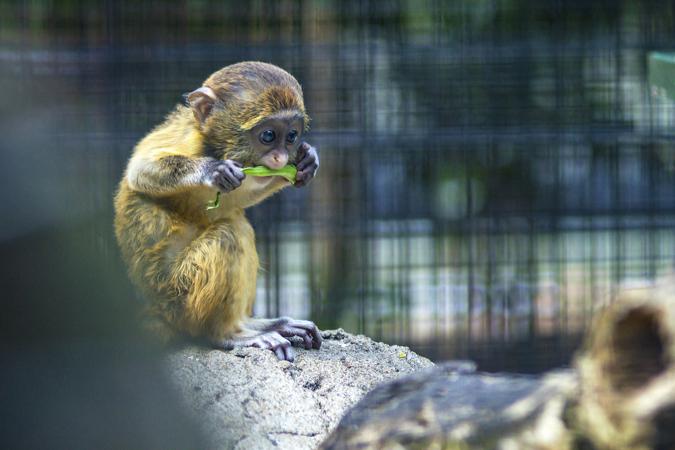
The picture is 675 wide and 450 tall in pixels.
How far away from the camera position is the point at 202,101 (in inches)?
123

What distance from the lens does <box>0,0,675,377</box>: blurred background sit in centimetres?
455

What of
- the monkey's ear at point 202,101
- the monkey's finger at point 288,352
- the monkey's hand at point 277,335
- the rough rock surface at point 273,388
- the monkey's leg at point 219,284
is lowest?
the rough rock surface at point 273,388

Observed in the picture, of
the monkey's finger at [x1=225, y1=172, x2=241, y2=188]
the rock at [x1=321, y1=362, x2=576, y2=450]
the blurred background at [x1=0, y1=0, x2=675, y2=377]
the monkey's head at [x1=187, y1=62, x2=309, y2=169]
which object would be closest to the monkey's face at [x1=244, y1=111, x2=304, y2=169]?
the monkey's head at [x1=187, y1=62, x2=309, y2=169]

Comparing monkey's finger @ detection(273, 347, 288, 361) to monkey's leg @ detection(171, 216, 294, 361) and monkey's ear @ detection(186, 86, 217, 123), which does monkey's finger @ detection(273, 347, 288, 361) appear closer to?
monkey's leg @ detection(171, 216, 294, 361)

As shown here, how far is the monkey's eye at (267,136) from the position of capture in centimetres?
306

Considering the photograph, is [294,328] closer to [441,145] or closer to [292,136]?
[292,136]

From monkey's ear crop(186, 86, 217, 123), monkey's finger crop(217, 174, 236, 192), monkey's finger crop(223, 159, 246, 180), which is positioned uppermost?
monkey's ear crop(186, 86, 217, 123)

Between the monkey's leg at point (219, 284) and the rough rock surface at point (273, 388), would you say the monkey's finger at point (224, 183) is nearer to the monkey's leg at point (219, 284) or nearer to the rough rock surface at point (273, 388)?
the monkey's leg at point (219, 284)

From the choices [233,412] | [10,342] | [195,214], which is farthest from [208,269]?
[10,342]

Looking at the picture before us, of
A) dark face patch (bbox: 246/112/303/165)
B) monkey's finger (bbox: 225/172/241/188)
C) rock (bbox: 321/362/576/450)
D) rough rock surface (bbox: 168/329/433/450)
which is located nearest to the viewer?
rock (bbox: 321/362/576/450)

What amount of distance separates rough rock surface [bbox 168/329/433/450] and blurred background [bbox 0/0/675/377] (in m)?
1.80

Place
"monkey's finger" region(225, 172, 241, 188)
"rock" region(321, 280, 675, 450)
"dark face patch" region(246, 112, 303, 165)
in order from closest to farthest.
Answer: "rock" region(321, 280, 675, 450) → "monkey's finger" region(225, 172, 241, 188) → "dark face patch" region(246, 112, 303, 165)

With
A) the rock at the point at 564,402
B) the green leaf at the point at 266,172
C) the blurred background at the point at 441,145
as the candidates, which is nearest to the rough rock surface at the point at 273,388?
the green leaf at the point at 266,172

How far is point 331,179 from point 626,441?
357cm
